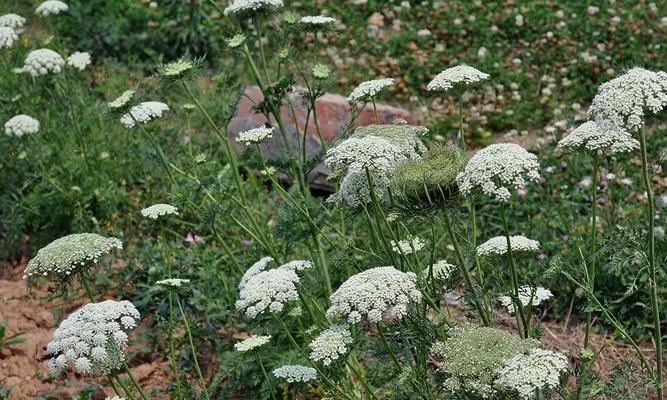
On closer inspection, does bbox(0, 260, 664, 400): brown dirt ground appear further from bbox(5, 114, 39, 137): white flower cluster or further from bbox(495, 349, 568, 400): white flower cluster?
bbox(495, 349, 568, 400): white flower cluster

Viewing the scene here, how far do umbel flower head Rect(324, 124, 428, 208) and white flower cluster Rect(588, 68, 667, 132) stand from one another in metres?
0.73

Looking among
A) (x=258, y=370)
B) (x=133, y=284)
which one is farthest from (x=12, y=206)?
(x=258, y=370)

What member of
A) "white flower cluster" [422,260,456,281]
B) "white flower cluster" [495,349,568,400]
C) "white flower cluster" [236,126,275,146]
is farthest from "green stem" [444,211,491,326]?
"white flower cluster" [236,126,275,146]

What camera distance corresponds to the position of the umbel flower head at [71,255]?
351cm

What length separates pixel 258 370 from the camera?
4809 millimetres

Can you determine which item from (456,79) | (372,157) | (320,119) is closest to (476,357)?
(372,157)

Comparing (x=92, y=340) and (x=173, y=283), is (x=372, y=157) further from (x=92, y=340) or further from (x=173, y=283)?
(x=92, y=340)

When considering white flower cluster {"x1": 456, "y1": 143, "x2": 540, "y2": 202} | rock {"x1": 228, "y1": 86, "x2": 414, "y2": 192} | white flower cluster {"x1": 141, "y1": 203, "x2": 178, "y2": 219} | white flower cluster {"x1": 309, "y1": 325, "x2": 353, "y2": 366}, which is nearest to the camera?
white flower cluster {"x1": 456, "y1": 143, "x2": 540, "y2": 202}

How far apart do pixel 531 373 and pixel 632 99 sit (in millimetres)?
975

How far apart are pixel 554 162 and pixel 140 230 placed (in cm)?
300

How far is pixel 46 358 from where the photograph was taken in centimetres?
538

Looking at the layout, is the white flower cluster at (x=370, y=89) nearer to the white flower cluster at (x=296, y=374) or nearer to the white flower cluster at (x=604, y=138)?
the white flower cluster at (x=604, y=138)

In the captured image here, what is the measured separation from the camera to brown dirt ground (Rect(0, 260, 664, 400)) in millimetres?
5043

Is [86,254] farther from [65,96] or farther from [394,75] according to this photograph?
[394,75]
